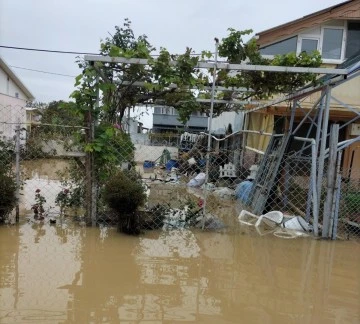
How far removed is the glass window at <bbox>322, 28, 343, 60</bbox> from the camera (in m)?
11.8

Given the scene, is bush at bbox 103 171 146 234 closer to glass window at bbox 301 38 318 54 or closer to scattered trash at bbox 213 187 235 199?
scattered trash at bbox 213 187 235 199

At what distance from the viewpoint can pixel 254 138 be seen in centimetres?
1364

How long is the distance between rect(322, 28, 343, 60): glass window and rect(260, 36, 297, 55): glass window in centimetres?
95

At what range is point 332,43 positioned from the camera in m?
12.0

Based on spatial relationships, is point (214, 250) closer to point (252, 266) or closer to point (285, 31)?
point (252, 266)

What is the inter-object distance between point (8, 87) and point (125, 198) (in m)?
22.4

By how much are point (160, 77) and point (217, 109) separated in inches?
278

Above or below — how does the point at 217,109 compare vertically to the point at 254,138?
above

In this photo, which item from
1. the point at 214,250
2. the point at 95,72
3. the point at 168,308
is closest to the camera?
the point at 168,308

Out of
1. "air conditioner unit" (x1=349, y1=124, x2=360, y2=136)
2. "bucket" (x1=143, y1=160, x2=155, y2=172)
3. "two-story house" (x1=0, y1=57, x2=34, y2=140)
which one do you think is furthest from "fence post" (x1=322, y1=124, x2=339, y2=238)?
"two-story house" (x1=0, y1=57, x2=34, y2=140)

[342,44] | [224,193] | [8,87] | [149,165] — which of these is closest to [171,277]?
[224,193]

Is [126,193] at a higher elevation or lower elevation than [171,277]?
higher

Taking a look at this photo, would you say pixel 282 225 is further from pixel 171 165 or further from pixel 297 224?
pixel 171 165

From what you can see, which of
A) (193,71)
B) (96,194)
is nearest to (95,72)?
(193,71)
